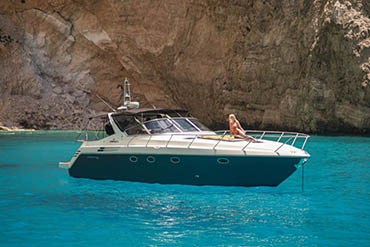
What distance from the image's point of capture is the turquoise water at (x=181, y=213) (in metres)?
6.83

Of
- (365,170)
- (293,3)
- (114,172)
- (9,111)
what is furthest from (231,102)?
(114,172)

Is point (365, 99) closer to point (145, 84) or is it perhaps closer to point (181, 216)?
point (145, 84)

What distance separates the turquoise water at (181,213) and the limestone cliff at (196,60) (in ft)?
71.3

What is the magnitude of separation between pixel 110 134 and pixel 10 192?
306 cm

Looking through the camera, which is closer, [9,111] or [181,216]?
[181,216]

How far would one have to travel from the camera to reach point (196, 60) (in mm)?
41344

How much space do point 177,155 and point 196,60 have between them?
31125 millimetres

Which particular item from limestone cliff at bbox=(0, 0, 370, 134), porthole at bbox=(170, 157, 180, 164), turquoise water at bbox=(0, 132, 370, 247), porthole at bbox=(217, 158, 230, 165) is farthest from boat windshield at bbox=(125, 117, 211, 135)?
limestone cliff at bbox=(0, 0, 370, 134)

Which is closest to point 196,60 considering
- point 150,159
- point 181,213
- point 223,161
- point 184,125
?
point 184,125

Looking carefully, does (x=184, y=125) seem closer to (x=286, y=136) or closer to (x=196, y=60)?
(x=286, y=136)

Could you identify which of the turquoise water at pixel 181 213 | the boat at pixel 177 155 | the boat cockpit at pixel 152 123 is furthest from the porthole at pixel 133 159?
the boat cockpit at pixel 152 123

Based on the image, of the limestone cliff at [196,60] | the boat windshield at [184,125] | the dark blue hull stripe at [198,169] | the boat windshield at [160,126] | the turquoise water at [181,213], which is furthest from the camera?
the limestone cliff at [196,60]

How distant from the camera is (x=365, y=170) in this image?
1438cm

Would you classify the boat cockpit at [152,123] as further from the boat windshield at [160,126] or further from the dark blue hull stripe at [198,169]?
the dark blue hull stripe at [198,169]
